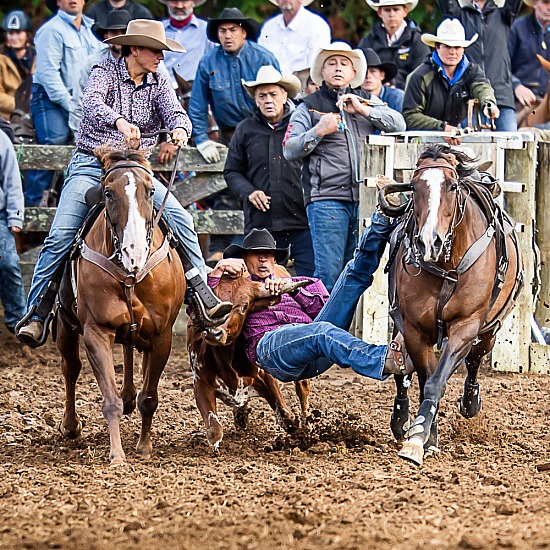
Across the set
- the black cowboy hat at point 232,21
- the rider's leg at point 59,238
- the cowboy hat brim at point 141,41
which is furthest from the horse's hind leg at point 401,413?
the black cowboy hat at point 232,21

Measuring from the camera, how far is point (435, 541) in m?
5.07

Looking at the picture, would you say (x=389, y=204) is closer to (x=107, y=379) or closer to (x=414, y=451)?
(x=414, y=451)

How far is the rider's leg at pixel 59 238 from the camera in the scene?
786cm

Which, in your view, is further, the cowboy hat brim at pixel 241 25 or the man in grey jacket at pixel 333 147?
the cowboy hat brim at pixel 241 25

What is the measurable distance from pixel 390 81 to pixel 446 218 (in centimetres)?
565

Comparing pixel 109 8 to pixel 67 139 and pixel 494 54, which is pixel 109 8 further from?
pixel 494 54

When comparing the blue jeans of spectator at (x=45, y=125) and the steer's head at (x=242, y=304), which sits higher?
the blue jeans of spectator at (x=45, y=125)

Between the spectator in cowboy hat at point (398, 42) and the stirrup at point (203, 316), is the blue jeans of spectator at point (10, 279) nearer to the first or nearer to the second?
the spectator in cowboy hat at point (398, 42)

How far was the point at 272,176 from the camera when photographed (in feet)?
36.2

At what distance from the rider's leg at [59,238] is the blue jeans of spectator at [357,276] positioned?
69.2 inches

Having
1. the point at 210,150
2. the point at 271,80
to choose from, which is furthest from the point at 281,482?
the point at 210,150

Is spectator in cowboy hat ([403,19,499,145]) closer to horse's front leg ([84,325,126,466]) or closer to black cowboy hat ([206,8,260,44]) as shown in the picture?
black cowboy hat ([206,8,260,44])

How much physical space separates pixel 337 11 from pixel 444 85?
18.7ft

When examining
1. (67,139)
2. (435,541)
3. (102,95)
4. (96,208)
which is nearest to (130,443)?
(96,208)
